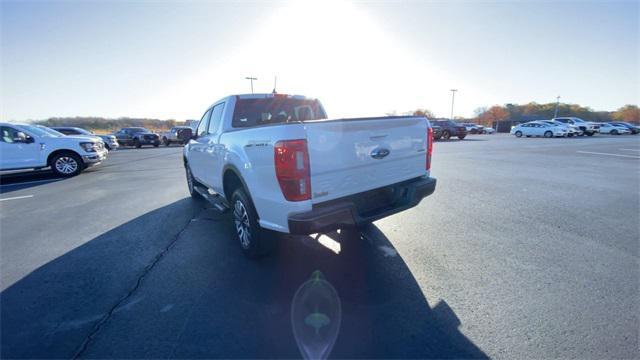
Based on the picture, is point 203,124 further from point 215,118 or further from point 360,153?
point 360,153

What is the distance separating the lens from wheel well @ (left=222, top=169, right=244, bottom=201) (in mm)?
3484

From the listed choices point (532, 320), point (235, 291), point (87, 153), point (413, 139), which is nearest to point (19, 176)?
point (87, 153)

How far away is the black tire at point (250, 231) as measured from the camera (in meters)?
3.10

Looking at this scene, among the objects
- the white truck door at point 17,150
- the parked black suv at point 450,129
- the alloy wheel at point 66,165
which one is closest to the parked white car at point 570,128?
the parked black suv at point 450,129

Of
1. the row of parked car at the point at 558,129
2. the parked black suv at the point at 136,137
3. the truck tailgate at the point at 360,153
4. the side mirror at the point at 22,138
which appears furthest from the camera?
the row of parked car at the point at 558,129

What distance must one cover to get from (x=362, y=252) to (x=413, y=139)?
1573 mm

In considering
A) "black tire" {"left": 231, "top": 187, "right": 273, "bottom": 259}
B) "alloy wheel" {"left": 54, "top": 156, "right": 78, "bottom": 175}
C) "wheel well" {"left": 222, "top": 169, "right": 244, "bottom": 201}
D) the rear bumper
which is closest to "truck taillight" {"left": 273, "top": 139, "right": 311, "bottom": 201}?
the rear bumper

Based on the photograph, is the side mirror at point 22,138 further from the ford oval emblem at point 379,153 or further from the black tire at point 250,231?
the ford oval emblem at point 379,153

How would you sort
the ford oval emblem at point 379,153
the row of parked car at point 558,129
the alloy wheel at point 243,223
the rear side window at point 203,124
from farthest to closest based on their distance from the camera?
the row of parked car at point 558,129 < the rear side window at point 203,124 < the alloy wheel at point 243,223 < the ford oval emblem at point 379,153

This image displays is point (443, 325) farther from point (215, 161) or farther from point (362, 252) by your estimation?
point (215, 161)

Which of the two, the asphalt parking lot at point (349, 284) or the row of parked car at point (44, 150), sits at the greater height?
the row of parked car at point (44, 150)

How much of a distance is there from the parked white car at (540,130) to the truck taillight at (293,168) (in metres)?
34.7

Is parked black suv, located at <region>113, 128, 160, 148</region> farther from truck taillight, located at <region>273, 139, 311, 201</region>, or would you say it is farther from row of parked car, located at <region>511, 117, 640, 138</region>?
row of parked car, located at <region>511, 117, 640, 138</region>

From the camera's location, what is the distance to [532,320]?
2.27m
